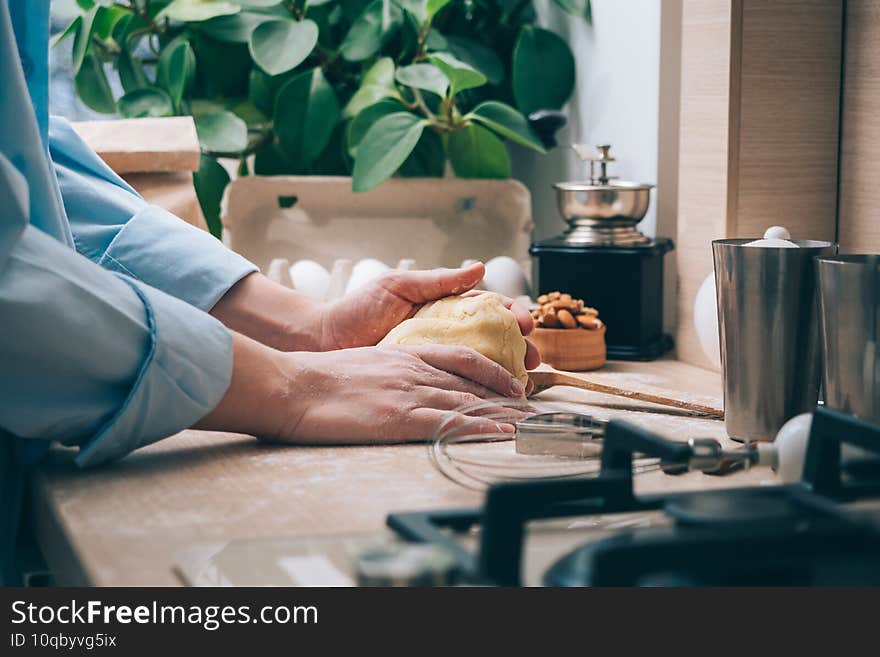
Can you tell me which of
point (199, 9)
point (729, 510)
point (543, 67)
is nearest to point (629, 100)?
point (543, 67)

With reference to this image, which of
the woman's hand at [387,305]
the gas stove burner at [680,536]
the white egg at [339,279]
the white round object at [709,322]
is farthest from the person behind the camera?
the white egg at [339,279]

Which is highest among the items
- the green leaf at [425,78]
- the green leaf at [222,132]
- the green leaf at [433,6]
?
the green leaf at [433,6]

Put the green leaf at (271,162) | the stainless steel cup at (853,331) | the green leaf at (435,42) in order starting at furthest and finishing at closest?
the green leaf at (271,162), the green leaf at (435,42), the stainless steel cup at (853,331)

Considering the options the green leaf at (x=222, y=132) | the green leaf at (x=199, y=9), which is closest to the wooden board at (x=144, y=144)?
the green leaf at (x=222, y=132)

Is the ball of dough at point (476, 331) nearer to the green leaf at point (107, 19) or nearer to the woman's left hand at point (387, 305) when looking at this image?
the woman's left hand at point (387, 305)

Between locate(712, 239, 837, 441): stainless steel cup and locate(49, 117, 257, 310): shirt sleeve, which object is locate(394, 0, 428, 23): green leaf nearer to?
locate(49, 117, 257, 310): shirt sleeve

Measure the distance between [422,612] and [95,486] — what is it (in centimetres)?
38

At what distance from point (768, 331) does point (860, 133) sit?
2.01ft

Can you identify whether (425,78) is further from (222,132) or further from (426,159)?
(222,132)

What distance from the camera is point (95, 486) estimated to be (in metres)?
0.77

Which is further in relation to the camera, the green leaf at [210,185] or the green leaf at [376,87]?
the green leaf at [210,185]

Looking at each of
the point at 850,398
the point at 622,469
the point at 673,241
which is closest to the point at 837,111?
the point at 673,241

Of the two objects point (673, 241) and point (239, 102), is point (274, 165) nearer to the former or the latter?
point (239, 102)

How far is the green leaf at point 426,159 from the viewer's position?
2082mm
